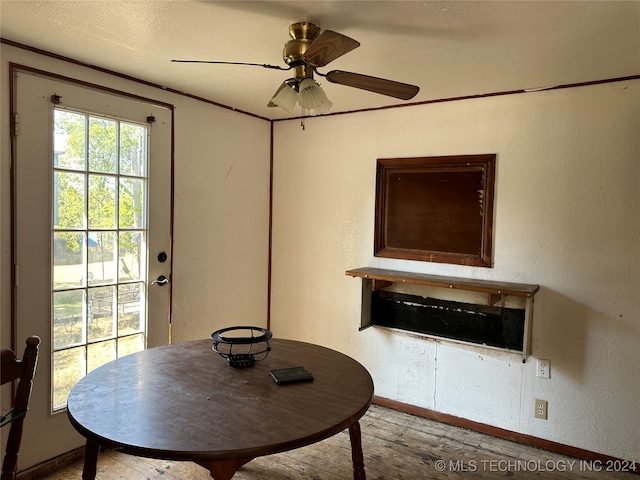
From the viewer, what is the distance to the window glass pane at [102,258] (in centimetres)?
242

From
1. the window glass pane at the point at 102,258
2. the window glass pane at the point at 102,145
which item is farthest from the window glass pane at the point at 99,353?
the window glass pane at the point at 102,145

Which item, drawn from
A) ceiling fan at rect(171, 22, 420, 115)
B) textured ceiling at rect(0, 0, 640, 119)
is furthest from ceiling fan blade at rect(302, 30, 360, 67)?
textured ceiling at rect(0, 0, 640, 119)

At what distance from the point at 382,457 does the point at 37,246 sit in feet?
7.37

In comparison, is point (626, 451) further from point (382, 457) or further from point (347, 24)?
point (347, 24)

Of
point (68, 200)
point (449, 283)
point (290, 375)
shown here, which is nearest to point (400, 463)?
point (449, 283)

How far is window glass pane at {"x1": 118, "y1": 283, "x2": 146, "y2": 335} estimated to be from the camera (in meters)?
→ 2.58

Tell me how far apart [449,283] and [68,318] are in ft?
7.28

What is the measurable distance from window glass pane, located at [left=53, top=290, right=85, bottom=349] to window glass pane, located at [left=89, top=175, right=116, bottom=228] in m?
0.41

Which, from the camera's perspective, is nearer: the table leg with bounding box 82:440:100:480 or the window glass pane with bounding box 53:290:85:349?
the table leg with bounding box 82:440:100:480

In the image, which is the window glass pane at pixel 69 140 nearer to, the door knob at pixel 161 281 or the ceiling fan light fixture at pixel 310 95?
the door knob at pixel 161 281

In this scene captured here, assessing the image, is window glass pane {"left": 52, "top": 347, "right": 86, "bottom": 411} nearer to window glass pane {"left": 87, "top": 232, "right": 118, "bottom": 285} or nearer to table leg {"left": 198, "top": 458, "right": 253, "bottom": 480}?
window glass pane {"left": 87, "top": 232, "right": 118, "bottom": 285}

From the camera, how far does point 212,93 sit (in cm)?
288

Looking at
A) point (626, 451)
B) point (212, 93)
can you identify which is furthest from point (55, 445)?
point (626, 451)

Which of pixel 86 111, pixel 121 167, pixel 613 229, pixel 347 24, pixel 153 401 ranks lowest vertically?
pixel 153 401
